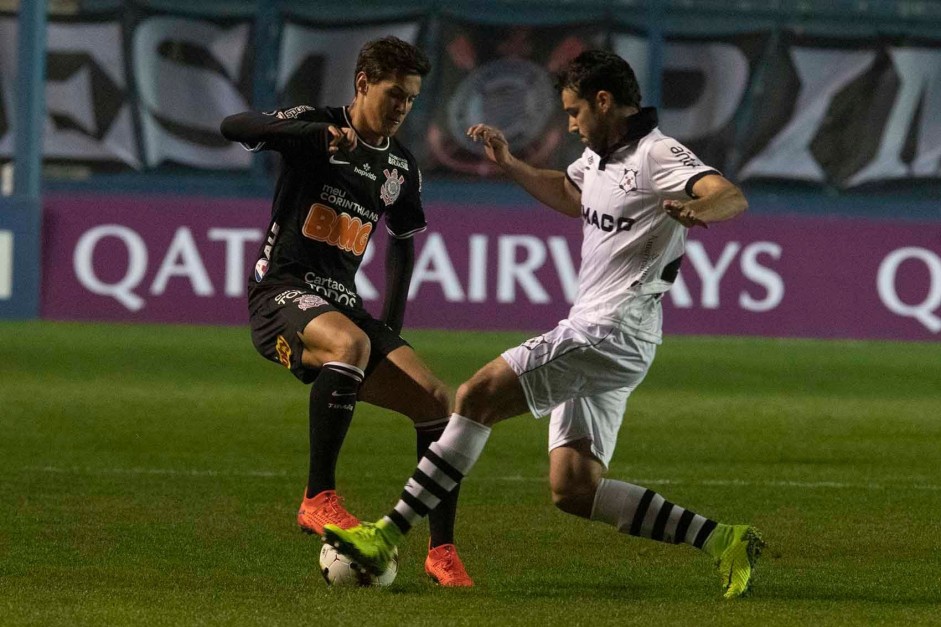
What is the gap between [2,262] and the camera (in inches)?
597

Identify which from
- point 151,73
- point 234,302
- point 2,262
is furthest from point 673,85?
point 2,262

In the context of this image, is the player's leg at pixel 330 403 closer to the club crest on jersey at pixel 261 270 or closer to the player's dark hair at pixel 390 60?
the club crest on jersey at pixel 261 270

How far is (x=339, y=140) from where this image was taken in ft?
18.4

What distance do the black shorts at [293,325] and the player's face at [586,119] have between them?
98 cm

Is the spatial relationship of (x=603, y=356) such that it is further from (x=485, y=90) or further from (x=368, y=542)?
(x=485, y=90)

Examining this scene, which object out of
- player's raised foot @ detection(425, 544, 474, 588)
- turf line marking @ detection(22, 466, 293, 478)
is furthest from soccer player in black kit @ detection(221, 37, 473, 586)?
turf line marking @ detection(22, 466, 293, 478)

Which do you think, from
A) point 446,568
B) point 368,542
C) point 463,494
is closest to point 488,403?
point 368,542

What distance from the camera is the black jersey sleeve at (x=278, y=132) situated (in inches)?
225

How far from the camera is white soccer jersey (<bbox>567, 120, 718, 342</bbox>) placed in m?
5.48

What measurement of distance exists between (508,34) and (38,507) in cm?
1410

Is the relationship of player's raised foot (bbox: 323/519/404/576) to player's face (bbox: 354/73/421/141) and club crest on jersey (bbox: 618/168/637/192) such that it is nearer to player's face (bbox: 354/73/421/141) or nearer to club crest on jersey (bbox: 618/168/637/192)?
club crest on jersey (bbox: 618/168/637/192)

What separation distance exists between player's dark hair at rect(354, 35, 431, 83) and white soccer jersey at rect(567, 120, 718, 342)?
774 millimetres

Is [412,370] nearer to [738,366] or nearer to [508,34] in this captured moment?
[738,366]

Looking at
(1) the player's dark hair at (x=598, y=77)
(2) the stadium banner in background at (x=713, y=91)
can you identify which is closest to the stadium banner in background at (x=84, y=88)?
(2) the stadium banner in background at (x=713, y=91)
